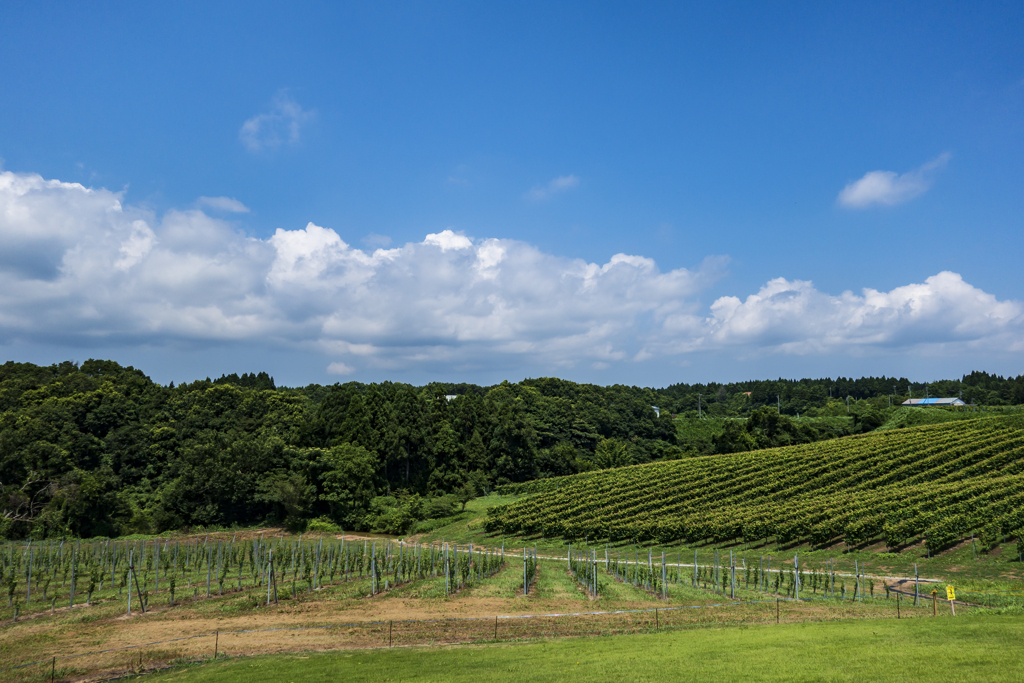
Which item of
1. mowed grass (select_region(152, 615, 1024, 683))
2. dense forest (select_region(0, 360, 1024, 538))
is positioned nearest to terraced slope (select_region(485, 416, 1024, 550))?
dense forest (select_region(0, 360, 1024, 538))

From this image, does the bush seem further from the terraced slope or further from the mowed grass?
the mowed grass

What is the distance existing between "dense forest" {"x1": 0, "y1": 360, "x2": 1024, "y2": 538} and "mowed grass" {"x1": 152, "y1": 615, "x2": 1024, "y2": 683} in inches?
1819

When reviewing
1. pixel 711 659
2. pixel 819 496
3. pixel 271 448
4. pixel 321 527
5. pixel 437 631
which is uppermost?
pixel 271 448

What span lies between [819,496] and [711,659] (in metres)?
41.8

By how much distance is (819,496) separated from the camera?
4953cm

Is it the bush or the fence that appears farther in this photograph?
the bush

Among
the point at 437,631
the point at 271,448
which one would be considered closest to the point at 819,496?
the point at 437,631

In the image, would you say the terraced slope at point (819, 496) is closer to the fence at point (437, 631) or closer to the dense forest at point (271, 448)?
the dense forest at point (271, 448)

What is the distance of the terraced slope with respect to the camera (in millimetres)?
38594

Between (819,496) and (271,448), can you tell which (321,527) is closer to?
(271,448)

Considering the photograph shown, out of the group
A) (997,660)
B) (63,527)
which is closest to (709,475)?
(997,660)

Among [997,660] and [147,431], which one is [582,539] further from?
[147,431]

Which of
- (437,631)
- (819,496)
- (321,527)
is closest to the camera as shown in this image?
(437,631)

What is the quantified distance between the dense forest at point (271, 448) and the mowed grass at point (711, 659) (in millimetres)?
46213
